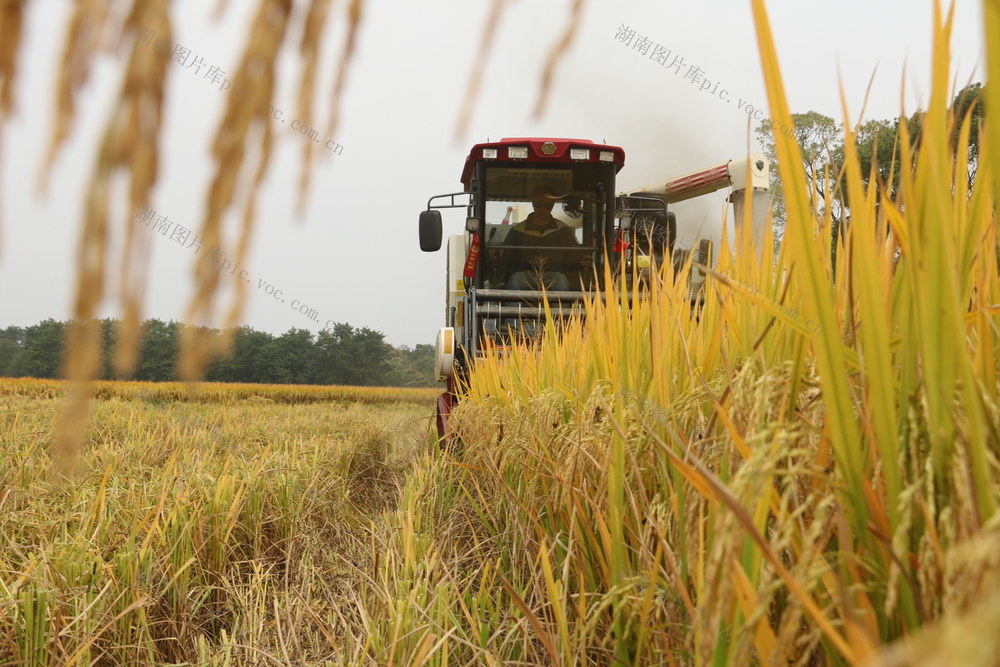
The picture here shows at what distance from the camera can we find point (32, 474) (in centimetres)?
282

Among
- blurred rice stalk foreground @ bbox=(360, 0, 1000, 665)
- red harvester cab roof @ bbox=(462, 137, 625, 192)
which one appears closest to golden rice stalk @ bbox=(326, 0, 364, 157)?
blurred rice stalk foreground @ bbox=(360, 0, 1000, 665)

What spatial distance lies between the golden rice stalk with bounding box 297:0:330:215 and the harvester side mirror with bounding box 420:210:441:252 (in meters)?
4.67

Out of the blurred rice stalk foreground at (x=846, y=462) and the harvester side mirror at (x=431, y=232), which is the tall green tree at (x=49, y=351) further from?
the harvester side mirror at (x=431, y=232)

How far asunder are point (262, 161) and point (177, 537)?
1964 mm

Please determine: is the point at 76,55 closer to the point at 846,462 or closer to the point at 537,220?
the point at 846,462

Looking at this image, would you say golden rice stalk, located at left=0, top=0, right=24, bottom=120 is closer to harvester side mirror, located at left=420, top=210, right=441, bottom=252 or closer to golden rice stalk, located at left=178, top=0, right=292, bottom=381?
golden rice stalk, located at left=178, top=0, right=292, bottom=381

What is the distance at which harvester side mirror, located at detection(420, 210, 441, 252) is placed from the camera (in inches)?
195

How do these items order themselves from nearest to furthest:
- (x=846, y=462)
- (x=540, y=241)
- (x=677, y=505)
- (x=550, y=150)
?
1. (x=846, y=462)
2. (x=677, y=505)
3. (x=550, y=150)
4. (x=540, y=241)

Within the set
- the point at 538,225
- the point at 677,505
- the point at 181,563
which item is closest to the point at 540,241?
the point at 538,225

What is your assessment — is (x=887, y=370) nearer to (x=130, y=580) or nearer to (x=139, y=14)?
(x=139, y=14)

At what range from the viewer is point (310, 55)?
0.31 m

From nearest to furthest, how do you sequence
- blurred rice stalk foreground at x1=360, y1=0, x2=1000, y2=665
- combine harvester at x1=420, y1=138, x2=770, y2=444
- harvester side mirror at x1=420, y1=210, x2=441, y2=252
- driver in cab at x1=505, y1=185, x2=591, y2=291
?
1. blurred rice stalk foreground at x1=360, y1=0, x2=1000, y2=665
2. harvester side mirror at x1=420, y1=210, x2=441, y2=252
3. combine harvester at x1=420, y1=138, x2=770, y2=444
4. driver in cab at x1=505, y1=185, x2=591, y2=291

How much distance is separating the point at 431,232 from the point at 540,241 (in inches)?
40.0

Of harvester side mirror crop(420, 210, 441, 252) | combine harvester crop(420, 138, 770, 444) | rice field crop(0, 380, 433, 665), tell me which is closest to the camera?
rice field crop(0, 380, 433, 665)
